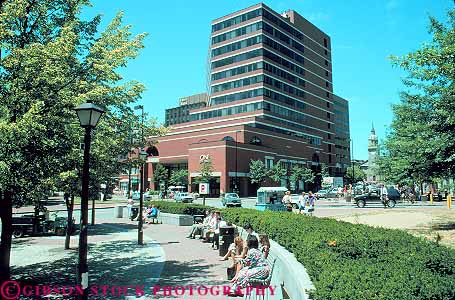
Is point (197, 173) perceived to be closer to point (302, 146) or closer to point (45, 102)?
point (302, 146)

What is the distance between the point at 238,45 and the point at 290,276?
3164 inches

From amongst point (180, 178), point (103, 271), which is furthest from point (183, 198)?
point (103, 271)

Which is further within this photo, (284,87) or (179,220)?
(284,87)

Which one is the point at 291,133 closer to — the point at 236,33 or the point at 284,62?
the point at 284,62

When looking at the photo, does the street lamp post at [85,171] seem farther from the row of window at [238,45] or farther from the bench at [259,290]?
the row of window at [238,45]

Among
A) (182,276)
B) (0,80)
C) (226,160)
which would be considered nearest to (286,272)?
(182,276)

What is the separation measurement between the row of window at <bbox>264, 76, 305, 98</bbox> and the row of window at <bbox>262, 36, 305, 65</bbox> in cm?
748

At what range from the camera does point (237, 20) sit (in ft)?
277

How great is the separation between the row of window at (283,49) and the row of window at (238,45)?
4.89ft

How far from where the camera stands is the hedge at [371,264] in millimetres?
4262

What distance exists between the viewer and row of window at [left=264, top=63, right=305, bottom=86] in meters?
81.2

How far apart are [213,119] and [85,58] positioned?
75201mm

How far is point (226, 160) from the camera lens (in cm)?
6800

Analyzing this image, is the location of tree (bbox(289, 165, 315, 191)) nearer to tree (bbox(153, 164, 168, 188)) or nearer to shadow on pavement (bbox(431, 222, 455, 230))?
tree (bbox(153, 164, 168, 188))
